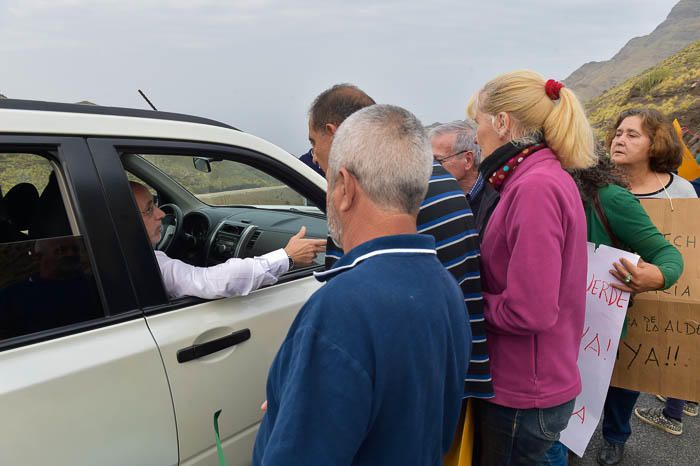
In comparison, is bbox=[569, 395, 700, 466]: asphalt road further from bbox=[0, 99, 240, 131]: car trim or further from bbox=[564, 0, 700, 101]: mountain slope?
bbox=[564, 0, 700, 101]: mountain slope

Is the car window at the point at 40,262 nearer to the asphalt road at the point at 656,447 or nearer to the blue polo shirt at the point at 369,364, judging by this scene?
the blue polo shirt at the point at 369,364

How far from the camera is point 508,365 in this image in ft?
5.17

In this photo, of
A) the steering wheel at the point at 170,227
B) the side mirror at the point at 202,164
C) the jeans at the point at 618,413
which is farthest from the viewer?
the steering wheel at the point at 170,227

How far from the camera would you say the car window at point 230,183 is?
7.34 ft

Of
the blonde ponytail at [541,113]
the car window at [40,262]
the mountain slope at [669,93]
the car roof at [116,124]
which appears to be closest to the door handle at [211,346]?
the car window at [40,262]

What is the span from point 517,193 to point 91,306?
134cm

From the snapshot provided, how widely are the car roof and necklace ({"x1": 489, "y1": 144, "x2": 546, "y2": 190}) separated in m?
0.90

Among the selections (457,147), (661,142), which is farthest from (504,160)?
(661,142)

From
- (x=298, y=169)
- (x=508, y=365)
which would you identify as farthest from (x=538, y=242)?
(x=298, y=169)

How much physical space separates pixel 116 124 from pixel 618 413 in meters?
2.79

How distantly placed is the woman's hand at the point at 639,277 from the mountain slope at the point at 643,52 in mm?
57976

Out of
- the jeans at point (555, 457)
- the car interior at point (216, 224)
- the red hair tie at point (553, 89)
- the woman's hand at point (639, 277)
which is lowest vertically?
the jeans at point (555, 457)

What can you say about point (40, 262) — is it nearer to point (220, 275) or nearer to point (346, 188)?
point (220, 275)

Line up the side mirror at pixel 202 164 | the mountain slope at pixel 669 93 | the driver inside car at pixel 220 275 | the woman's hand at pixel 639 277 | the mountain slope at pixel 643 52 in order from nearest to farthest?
the driver inside car at pixel 220 275 → the woman's hand at pixel 639 277 → the side mirror at pixel 202 164 → the mountain slope at pixel 669 93 → the mountain slope at pixel 643 52
